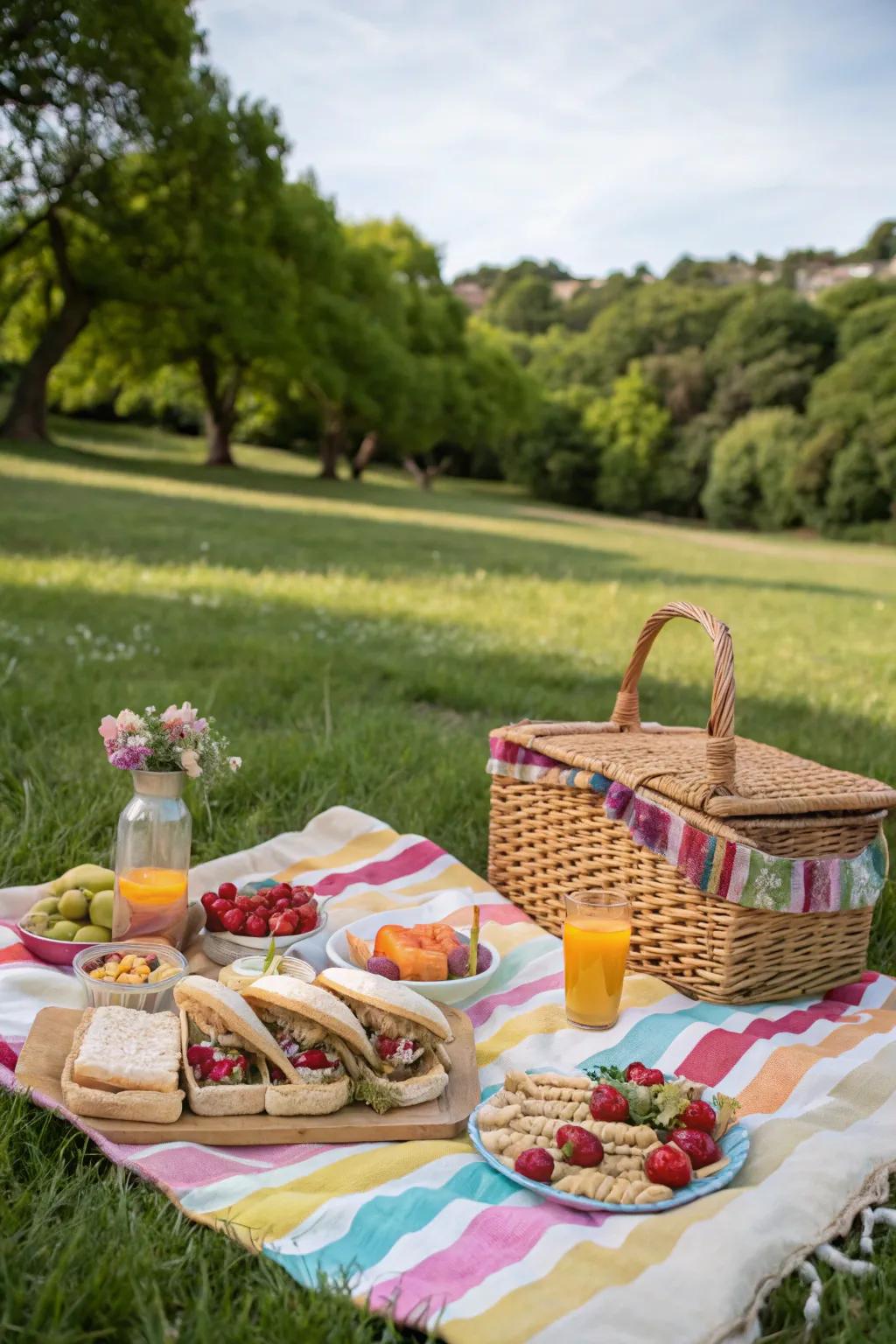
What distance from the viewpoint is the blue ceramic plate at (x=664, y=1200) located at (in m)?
1.68

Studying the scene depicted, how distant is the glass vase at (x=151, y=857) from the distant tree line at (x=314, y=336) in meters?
12.9

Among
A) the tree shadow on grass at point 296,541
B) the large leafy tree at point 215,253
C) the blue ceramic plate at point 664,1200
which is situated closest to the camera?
the blue ceramic plate at point 664,1200

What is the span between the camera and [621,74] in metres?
9.13

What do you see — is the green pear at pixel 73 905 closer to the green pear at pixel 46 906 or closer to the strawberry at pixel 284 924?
the green pear at pixel 46 906

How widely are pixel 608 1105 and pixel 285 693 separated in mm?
3523

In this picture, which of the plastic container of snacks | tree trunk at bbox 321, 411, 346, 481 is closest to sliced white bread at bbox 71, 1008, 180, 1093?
the plastic container of snacks

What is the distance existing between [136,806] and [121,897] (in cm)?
21

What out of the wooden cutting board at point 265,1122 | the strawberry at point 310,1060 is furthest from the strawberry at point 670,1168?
the strawberry at point 310,1060

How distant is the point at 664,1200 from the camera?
1.69 meters

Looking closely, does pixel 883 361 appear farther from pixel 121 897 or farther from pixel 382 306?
pixel 121 897

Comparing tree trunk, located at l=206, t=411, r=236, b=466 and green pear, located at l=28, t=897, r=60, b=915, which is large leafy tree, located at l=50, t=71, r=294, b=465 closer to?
tree trunk, located at l=206, t=411, r=236, b=466

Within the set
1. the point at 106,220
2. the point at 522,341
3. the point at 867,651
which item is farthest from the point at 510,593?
the point at 522,341

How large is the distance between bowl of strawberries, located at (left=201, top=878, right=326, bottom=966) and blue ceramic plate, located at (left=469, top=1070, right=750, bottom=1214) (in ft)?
2.26

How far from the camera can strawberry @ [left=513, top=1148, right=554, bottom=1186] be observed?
1.73m
